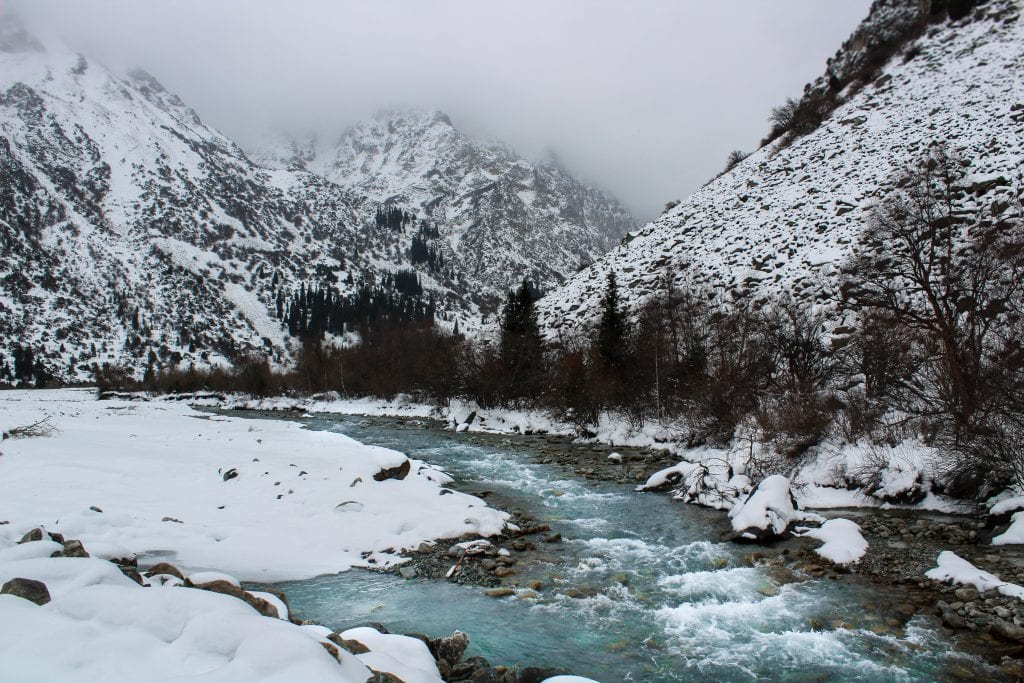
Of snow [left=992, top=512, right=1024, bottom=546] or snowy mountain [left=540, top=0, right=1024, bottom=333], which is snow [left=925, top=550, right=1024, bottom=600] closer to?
snow [left=992, top=512, right=1024, bottom=546]

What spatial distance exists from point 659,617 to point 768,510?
19.9 feet

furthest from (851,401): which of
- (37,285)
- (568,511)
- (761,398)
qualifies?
(37,285)

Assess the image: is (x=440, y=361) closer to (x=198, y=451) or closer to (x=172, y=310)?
(x=198, y=451)

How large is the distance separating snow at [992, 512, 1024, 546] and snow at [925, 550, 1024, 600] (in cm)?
171

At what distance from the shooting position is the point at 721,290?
42.7 metres

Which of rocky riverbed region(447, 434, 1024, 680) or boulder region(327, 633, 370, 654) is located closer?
boulder region(327, 633, 370, 654)

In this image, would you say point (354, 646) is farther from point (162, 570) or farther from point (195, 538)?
point (195, 538)

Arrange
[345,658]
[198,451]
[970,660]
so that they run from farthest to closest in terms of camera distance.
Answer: [198,451]
[970,660]
[345,658]

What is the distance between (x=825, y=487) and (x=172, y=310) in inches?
8080

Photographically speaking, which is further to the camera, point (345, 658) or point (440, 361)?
point (440, 361)

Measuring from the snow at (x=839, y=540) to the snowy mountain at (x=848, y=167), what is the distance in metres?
24.3

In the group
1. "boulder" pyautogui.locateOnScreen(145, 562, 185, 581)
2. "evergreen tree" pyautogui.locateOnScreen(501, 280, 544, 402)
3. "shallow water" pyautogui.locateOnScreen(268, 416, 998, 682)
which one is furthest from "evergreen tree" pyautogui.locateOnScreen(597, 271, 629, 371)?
"boulder" pyautogui.locateOnScreen(145, 562, 185, 581)

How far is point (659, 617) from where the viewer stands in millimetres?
9508

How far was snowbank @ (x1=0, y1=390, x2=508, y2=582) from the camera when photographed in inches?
430
